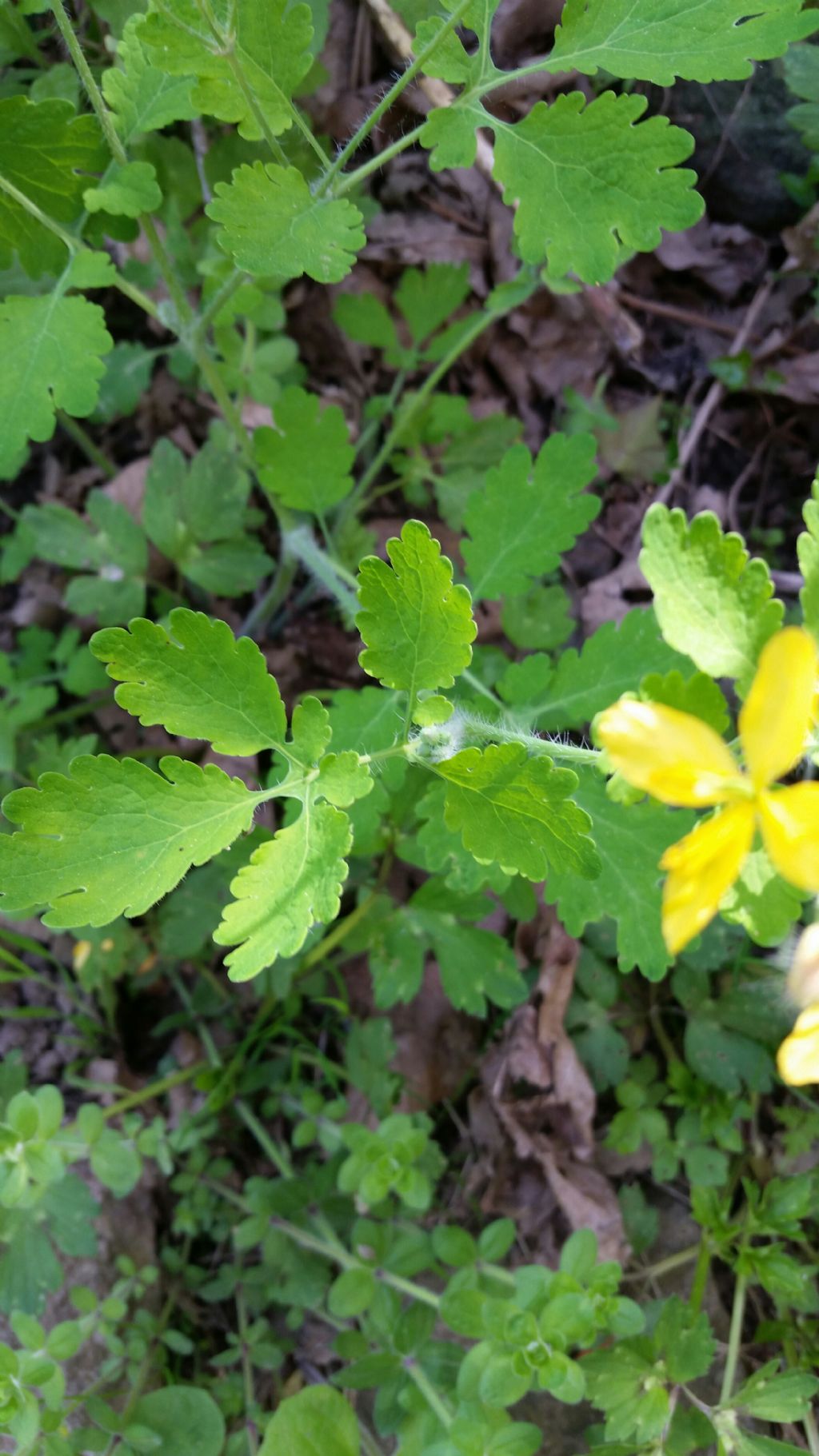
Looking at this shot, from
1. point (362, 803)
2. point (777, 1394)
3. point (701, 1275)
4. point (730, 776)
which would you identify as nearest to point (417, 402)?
point (362, 803)

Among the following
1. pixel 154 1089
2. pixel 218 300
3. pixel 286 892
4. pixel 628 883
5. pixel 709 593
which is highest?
pixel 218 300

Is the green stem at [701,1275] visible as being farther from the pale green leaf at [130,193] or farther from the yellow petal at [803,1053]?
the pale green leaf at [130,193]

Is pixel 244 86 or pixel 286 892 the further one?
pixel 244 86

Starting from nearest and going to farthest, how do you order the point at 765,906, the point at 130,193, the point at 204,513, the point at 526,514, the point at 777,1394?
the point at 765,906 → the point at 130,193 → the point at 777,1394 → the point at 526,514 → the point at 204,513

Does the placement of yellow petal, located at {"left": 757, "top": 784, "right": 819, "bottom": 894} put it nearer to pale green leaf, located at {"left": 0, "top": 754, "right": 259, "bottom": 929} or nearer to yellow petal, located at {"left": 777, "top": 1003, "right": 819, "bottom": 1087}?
yellow petal, located at {"left": 777, "top": 1003, "right": 819, "bottom": 1087}

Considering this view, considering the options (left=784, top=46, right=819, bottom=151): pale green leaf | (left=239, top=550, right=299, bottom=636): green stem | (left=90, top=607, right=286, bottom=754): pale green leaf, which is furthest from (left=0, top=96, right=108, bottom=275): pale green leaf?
(left=784, top=46, right=819, bottom=151): pale green leaf

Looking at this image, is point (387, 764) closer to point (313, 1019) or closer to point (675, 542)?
point (675, 542)

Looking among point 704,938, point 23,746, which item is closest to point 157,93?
point 23,746

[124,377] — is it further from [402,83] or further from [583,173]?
[583,173]
